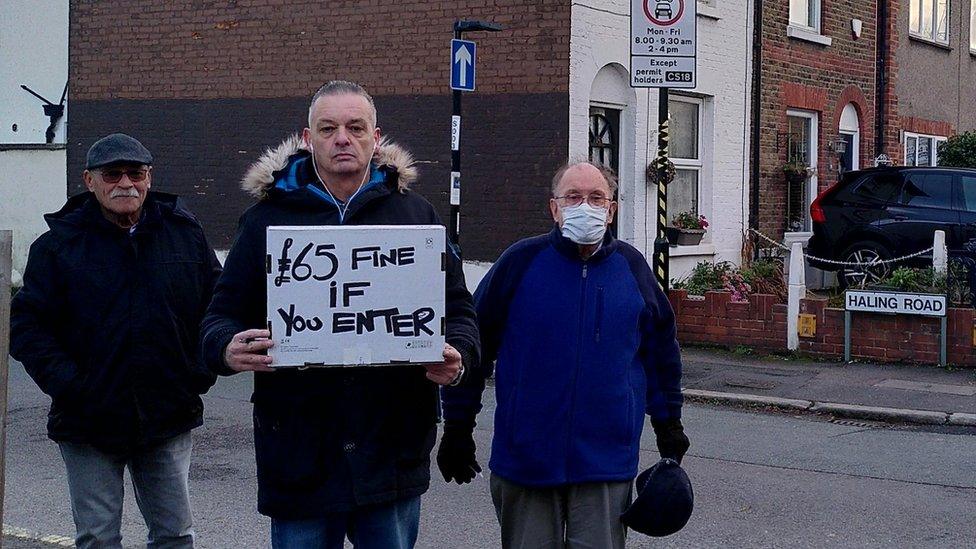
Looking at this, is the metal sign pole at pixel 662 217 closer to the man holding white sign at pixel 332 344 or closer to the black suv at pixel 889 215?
the black suv at pixel 889 215

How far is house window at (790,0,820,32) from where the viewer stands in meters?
18.6

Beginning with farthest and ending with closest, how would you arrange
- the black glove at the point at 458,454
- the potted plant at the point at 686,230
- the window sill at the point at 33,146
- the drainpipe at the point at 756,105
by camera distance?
1. the window sill at the point at 33,146
2. the drainpipe at the point at 756,105
3. the potted plant at the point at 686,230
4. the black glove at the point at 458,454

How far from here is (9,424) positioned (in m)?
10.0

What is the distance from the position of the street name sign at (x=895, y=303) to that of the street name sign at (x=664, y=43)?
9.36 ft

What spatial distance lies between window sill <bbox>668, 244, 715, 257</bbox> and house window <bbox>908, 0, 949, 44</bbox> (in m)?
7.95

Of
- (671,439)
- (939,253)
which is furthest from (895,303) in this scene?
(671,439)

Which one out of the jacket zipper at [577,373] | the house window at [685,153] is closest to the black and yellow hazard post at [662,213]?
the house window at [685,153]

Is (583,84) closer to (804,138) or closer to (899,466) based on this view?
(804,138)

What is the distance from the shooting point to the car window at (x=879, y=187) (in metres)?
15.8

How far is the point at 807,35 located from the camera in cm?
1847

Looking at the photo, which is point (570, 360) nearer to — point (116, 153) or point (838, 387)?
point (116, 153)

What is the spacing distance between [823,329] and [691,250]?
3.54 meters

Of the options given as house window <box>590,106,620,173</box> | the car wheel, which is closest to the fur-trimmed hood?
house window <box>590,106,620,173</box>

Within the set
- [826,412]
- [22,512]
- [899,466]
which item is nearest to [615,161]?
[826,412]
